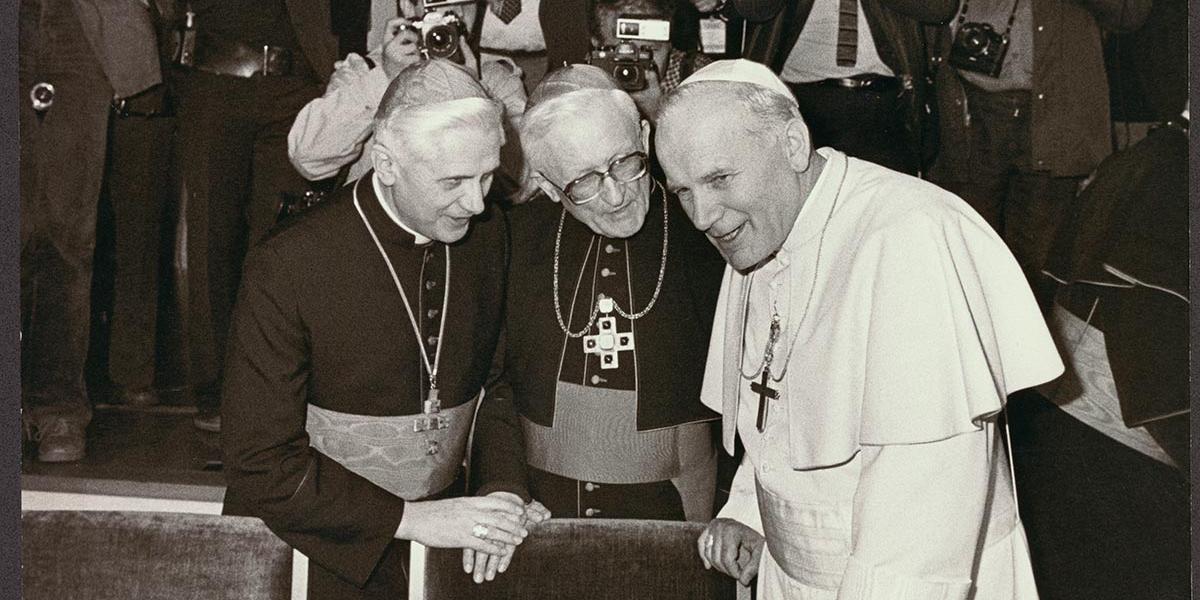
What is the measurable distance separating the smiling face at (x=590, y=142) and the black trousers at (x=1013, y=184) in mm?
752

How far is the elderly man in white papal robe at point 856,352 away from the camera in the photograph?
6.88 ft

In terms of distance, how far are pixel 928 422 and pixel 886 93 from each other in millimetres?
1168

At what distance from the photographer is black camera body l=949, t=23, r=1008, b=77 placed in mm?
3010

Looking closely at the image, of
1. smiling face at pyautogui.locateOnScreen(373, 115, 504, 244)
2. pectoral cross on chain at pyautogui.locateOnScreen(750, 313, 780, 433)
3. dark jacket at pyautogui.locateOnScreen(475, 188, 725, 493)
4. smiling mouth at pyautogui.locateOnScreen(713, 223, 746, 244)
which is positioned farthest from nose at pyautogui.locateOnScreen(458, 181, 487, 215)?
pectoral cross on chain at pyautogui.locateOnScreen(750, 313, 780, 433)

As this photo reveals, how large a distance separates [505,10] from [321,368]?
936 mm

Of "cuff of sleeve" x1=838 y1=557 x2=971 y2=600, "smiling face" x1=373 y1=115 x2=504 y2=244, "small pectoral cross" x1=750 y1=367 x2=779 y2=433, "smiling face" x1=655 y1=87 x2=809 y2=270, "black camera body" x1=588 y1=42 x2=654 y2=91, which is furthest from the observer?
"black camera body" x1=588 y1=42 x2=654 y2=91

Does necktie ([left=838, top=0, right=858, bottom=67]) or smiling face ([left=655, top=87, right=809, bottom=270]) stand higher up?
necktie ([left=838, top=0, right=858, bottom=67])

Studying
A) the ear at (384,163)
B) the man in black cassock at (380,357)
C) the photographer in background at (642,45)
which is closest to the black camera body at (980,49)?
the photographer in background at (642,45)

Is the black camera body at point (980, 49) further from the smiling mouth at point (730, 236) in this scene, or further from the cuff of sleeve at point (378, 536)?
the cuff of sleeve at point (378, 536)

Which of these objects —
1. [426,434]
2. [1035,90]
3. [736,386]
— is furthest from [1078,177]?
[426,434]

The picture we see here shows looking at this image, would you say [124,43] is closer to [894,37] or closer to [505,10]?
[505,10]

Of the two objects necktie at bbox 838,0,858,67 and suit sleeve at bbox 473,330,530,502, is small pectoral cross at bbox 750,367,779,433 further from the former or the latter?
necktie at bbox 838,0,858,67

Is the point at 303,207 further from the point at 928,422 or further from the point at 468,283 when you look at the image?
the point at 928,422

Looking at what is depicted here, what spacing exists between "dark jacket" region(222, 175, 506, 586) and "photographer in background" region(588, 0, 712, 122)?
58 cm
